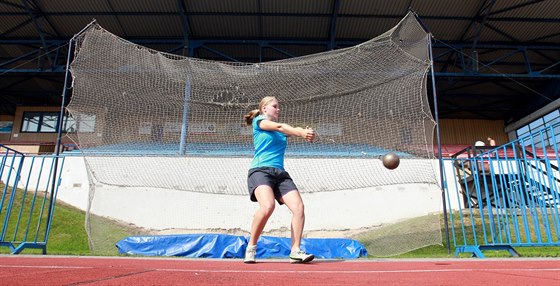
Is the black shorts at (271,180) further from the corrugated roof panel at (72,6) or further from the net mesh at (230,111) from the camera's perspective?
the corrugated roof panel at (72,6)

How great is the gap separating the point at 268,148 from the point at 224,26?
499 inches

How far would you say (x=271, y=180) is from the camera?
349 cm

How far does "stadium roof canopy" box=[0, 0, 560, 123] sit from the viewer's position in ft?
46.2

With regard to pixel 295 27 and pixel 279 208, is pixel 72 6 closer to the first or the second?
pixel 295 27

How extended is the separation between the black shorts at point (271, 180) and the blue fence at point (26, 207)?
156 inches

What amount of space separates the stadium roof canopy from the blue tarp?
31.8 ft

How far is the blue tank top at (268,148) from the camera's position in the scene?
3.55m

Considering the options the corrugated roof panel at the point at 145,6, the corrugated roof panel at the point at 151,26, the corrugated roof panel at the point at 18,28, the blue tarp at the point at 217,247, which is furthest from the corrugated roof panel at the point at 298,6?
the blue tarp at the point at 217,247

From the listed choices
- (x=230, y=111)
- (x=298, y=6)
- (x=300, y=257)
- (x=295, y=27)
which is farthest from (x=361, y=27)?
(x=300, y=257)

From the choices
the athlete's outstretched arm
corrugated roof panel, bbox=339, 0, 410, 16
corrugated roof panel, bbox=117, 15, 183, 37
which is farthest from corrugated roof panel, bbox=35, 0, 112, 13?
the athlete's outstretched arm

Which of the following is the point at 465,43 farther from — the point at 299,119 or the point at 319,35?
the point at 299,119

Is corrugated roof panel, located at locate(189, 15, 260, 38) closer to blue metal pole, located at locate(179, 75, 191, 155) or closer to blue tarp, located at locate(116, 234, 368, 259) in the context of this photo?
blue metal pole, located at locate(179, 75, 191, 155)

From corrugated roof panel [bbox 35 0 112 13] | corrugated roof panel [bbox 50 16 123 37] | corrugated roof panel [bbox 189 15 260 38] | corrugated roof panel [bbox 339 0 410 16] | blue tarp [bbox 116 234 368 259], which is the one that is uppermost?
corrugated roof panel [bbox 339 0 410 16]

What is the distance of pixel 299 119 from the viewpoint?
7.58m
